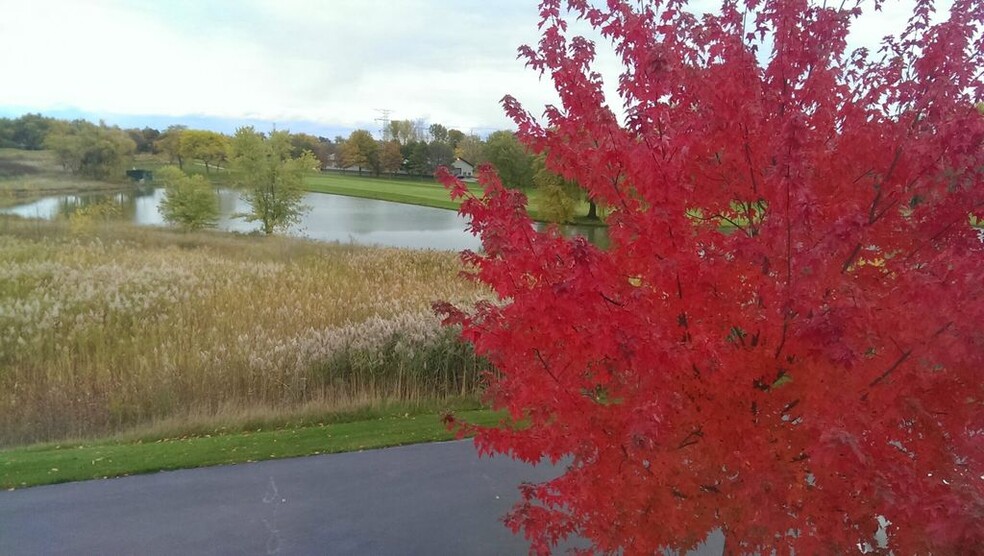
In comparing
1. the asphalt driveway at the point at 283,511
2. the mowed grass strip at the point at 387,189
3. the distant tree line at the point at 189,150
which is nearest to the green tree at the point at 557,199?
the distant tree line at the point at 189,150

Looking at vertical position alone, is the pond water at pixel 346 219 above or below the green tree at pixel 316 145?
below

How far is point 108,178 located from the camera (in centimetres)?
3766

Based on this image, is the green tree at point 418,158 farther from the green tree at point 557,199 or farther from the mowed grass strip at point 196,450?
the mowed grass strip at point 196,450

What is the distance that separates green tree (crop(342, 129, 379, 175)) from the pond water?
13.3m

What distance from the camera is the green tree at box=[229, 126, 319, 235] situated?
38.4m

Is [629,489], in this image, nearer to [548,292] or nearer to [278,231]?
[548,292]

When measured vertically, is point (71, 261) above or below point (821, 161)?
below

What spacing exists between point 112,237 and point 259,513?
24092mm

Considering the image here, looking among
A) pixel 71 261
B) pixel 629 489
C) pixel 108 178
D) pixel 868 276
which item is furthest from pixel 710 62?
pixel 108 178

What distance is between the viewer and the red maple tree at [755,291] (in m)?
2.84

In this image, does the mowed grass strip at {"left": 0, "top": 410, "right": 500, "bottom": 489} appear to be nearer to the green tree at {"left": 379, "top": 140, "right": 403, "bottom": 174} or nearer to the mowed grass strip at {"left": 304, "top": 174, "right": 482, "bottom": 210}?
the mowed grass strip at {"left": 304, "top": 174, "right": 482, "bottom": 210}

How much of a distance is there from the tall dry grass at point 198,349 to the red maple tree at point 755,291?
5952 millimetres

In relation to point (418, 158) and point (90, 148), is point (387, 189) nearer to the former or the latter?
point (418, 158)

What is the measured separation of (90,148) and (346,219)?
24.1 m
